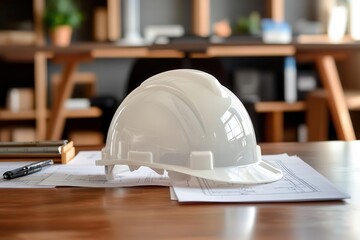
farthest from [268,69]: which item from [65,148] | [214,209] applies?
[214,209]

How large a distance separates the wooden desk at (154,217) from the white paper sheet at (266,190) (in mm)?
15

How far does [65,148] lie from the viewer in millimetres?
937

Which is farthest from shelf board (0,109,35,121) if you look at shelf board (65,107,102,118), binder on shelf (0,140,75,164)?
binder on shelf (0,140,75,164)

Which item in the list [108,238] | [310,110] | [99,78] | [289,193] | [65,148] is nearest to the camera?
[108,238]

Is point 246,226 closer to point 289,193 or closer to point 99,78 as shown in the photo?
point 289,193

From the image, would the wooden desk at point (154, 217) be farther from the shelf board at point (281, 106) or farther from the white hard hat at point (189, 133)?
the shelf board at point (281, 106)

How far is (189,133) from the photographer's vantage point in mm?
701

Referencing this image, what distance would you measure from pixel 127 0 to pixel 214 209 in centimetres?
314

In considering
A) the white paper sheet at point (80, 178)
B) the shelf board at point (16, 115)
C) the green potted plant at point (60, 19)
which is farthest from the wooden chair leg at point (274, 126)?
the white paper sheet at point (80, 178)

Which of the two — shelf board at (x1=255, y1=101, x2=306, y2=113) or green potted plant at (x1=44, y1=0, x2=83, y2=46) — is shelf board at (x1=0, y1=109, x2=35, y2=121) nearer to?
green potted plant at (x1=44, y1=0, x2=83, y2=46)

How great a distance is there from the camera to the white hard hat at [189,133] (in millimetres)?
699

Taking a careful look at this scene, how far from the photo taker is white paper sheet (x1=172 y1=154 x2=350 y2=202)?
0.63 m

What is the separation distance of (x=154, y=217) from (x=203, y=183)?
0.15 meters

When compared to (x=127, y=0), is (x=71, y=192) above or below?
below
